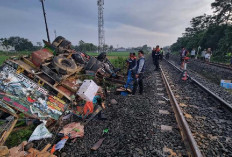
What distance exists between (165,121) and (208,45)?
40.4 metres

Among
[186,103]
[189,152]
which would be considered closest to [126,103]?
[186,103]

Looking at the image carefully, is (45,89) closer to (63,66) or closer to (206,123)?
(63,66)

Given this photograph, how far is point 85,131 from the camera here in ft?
11.0

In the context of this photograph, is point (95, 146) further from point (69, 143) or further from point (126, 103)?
point (126, 103)

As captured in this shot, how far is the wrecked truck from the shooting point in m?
3.55

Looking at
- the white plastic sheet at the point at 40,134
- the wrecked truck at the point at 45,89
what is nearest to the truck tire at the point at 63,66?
the wrecked truck at the point at 45,89

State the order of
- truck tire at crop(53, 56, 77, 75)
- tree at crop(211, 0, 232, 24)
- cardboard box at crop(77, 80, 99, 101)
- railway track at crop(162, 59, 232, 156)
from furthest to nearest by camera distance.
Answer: tree at crop(211, 0, 232, 24) → truck tire at crop(53, 56, 77, 75) → cardboard box at crop(77, 80, 99, 101) → railway track at crop(162, 59, 232, 156)

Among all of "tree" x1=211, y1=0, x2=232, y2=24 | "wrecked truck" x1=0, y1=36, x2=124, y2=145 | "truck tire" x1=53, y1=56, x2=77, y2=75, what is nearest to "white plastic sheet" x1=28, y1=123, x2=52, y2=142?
"wrecked truck" x1=0, y1=36, x2=124, y2=145

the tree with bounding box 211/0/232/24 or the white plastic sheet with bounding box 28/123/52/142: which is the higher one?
the tree with bounding box 211/0/232/24

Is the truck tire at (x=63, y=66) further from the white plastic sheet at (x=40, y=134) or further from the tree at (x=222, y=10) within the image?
the tree at (x=222, y=10)

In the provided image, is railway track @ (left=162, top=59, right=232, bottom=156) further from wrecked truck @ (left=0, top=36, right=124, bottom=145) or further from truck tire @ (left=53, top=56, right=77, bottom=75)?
truck tire @ (left=53, top=56, right=77, bottom=75)

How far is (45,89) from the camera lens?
4301mm

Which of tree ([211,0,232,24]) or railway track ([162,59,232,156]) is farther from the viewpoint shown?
tree ([211,0,232,24])

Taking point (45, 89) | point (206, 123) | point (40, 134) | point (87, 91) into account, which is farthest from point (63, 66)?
point (206, 123)
